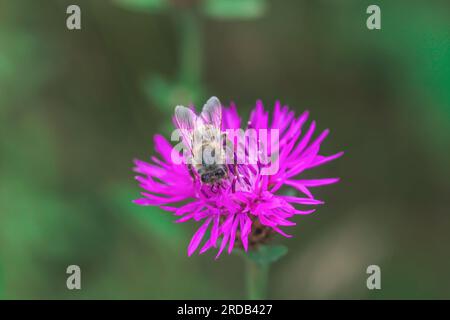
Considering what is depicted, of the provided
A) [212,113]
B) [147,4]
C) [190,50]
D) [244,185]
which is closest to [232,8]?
[190,50]

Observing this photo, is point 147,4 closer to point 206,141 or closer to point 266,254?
point 206,141

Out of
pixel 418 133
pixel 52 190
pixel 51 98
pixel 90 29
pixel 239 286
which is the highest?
pixel 90 29

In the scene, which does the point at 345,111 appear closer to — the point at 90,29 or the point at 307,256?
the point at 307,256

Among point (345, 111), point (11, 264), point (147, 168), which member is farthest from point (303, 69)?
point (11, 264)

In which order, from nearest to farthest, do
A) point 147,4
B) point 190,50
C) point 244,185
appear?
point 244,185 < point 147,4 < point 190,50

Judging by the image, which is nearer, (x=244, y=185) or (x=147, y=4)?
(x=244, y=185)
